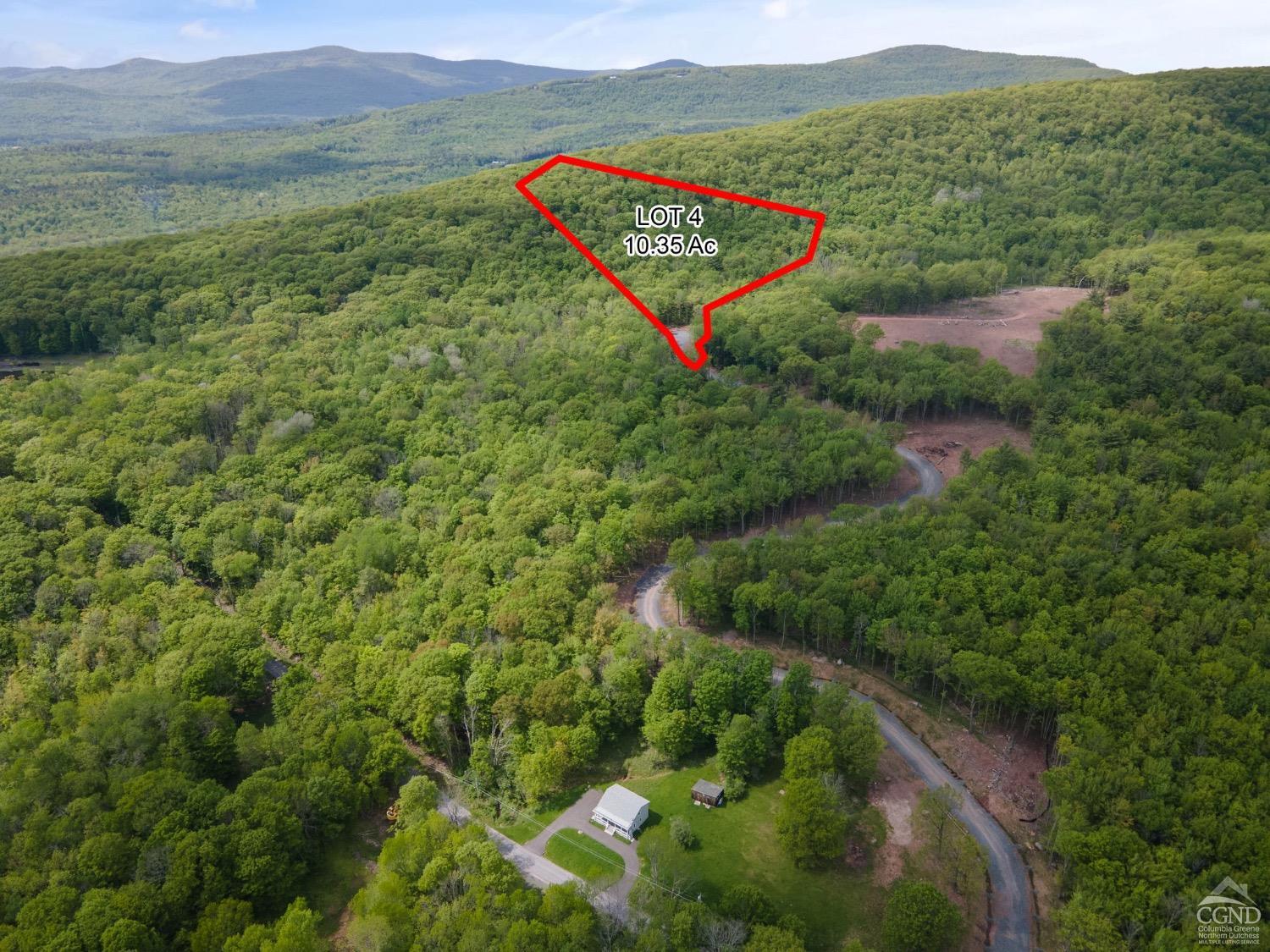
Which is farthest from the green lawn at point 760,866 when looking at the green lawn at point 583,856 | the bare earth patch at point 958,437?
the bare earth patch at point 958,437

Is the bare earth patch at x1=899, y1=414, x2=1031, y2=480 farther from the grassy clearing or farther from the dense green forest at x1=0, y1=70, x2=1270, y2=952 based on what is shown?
the grassy clearing

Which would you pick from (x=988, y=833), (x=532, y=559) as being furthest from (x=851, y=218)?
(x=988, y=833)

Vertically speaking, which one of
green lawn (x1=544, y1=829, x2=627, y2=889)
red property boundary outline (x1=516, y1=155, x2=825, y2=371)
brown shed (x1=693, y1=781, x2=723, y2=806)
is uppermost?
red property boundary outline (x1=516, y1=155, x2=825, y2=371)

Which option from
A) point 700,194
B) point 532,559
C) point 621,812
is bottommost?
point 621,812

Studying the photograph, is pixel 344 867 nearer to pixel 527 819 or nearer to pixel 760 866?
pixel 527 819

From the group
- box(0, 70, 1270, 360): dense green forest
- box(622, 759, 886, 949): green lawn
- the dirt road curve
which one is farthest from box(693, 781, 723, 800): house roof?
box(0, 70, 1270, 360): dense green forest
